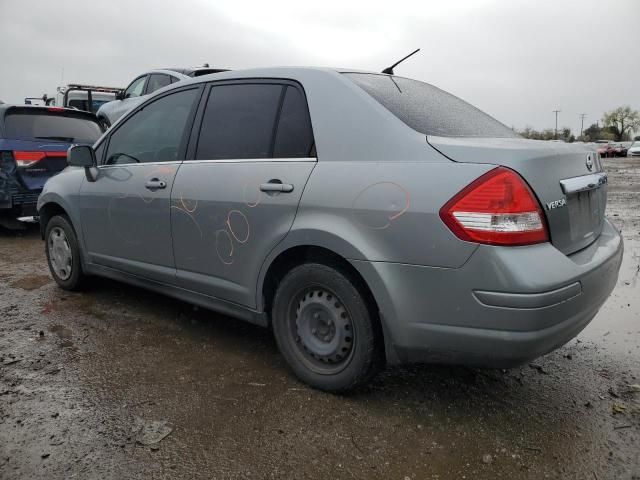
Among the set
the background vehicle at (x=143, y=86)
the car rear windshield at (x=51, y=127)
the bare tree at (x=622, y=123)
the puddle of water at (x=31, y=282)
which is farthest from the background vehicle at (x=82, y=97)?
the bare tree at (x=622, y=123)

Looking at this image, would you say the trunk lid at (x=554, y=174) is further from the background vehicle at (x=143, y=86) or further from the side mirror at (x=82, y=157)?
the background vehicle at (x=143, y=86)

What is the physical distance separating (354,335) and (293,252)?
56 centimetres

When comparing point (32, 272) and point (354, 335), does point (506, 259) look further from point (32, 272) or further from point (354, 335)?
point (32, 272)

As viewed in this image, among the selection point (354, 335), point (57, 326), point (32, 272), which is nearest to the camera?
point (354, 335)

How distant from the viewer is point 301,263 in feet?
9.07

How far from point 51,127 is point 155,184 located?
15.4 ft

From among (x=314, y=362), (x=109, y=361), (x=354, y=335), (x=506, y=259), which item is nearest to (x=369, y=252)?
(x=354, y=335)

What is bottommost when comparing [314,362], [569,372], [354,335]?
[569,372]

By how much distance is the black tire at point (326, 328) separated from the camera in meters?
2.51

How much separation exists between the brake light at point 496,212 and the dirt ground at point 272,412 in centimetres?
95

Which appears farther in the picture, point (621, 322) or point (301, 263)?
point (621, 322)

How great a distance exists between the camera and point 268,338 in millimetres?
3592

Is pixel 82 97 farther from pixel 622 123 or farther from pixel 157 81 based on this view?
pixel 622 123

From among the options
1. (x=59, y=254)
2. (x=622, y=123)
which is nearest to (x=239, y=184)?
(x=59, y=254)
